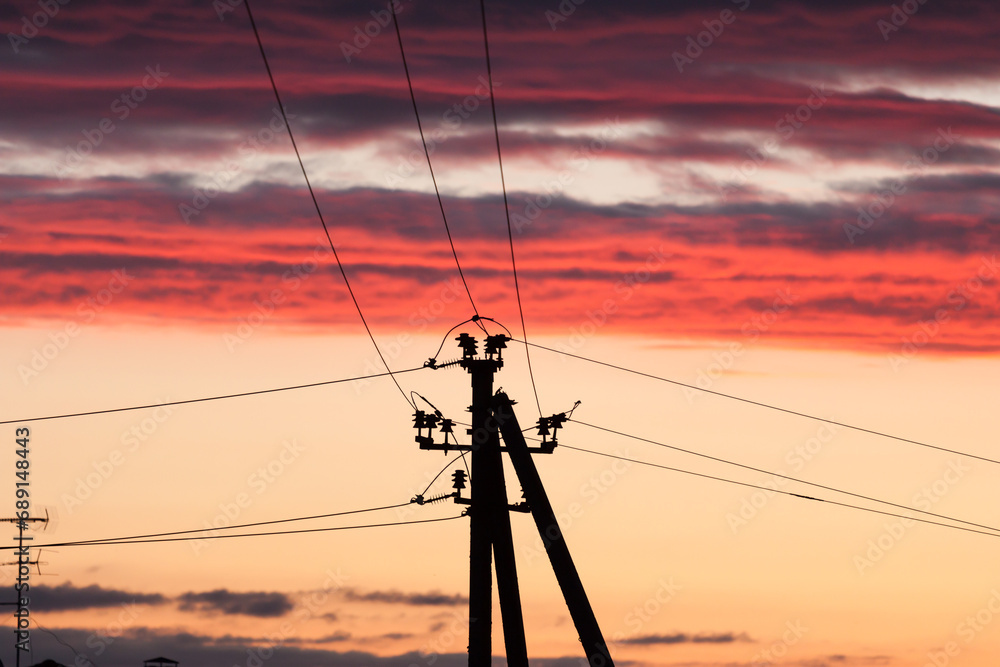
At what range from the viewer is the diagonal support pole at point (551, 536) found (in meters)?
32.4

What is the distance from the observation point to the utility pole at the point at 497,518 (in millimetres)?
32562

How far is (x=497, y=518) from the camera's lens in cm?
3306

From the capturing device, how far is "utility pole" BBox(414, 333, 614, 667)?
3256 cm

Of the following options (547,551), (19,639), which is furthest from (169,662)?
(547,551)

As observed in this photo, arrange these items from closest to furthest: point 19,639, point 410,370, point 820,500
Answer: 1. point 410,370
2. point 820,500
3. point 19,639

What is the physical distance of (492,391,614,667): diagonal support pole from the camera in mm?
32406

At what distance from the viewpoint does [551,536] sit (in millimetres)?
33188

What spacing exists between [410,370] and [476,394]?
2173 mm

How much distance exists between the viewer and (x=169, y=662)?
51156 mm

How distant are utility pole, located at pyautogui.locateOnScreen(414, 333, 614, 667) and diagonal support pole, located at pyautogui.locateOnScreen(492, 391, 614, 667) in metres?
0.02

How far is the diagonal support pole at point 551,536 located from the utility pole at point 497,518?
2 centimetres

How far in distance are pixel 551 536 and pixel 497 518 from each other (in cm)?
125

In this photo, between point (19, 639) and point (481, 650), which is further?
point (19, 639)

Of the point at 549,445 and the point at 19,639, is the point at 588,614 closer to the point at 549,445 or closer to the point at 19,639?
the point at 549,445
